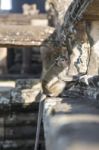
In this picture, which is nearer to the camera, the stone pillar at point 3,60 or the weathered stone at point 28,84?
the weathered stone at point 28,84

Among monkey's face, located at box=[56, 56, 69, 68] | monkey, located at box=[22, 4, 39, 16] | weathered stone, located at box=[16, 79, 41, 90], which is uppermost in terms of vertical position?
monkey, located at box=[22, 4, 39, 16]

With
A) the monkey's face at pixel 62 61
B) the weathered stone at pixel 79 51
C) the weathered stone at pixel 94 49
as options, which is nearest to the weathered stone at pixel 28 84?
the monkey's face at pixel 62 61

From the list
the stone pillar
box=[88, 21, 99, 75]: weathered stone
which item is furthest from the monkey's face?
the stone pillar

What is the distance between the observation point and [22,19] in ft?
49.0

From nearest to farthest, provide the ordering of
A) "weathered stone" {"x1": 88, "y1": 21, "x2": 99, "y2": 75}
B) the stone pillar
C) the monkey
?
"weathered stone" {"x1": 88, "y1": 21, "x2": 99, "y2": 75} → the stone pillar → the monkey

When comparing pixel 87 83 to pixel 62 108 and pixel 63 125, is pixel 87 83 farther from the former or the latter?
pixel 63 125

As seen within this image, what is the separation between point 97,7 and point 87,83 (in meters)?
0.62

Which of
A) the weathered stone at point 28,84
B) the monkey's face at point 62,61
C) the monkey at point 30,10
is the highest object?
the monkey at point 30,10

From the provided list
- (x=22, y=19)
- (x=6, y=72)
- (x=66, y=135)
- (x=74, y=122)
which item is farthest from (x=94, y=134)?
(x=22, y=19)

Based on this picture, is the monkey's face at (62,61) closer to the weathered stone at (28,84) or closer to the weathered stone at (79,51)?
the weathered stone at (79,51)

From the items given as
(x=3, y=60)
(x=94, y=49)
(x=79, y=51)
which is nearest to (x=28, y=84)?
(x=79, y=51)

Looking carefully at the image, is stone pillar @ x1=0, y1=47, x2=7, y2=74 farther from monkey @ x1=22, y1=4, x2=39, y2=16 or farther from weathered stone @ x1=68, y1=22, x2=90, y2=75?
weathered stone @ x1=68, y1=22, x2=90, y2=75

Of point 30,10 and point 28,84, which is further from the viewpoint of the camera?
point 30,10

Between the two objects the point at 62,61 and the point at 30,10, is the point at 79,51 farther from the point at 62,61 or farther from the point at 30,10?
the point at 30,10
